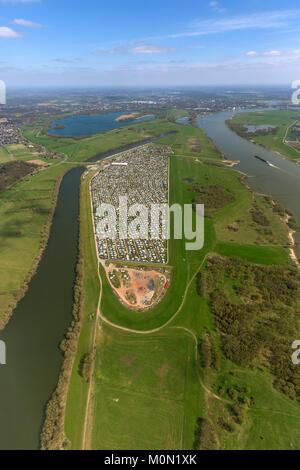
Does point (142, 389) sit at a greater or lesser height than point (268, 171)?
lesser

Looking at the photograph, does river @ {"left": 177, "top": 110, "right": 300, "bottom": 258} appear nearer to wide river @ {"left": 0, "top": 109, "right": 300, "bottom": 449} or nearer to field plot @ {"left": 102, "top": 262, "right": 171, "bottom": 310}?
wide river @ {"left": 0, "top": 109, "right": 300, "bottom": 449}

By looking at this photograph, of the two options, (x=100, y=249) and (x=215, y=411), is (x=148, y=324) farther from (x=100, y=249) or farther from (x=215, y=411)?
(x=100, y=249)

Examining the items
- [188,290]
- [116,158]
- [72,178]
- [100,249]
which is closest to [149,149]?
[116,158]

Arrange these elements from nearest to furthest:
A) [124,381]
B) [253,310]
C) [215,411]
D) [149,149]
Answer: [215,411]
[124,381]
[253,310]
[149,149]

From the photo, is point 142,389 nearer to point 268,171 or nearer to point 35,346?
point 35,346

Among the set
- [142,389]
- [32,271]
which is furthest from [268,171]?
[142,389]

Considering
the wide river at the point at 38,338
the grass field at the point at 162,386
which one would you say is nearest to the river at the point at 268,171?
the wide river at the point at 38,338

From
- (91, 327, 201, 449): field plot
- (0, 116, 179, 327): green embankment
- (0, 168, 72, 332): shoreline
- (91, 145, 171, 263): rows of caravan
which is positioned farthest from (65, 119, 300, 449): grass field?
(0, 116, 179, 327): green embankment

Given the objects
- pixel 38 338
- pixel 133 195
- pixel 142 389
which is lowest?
pixel 142 389
